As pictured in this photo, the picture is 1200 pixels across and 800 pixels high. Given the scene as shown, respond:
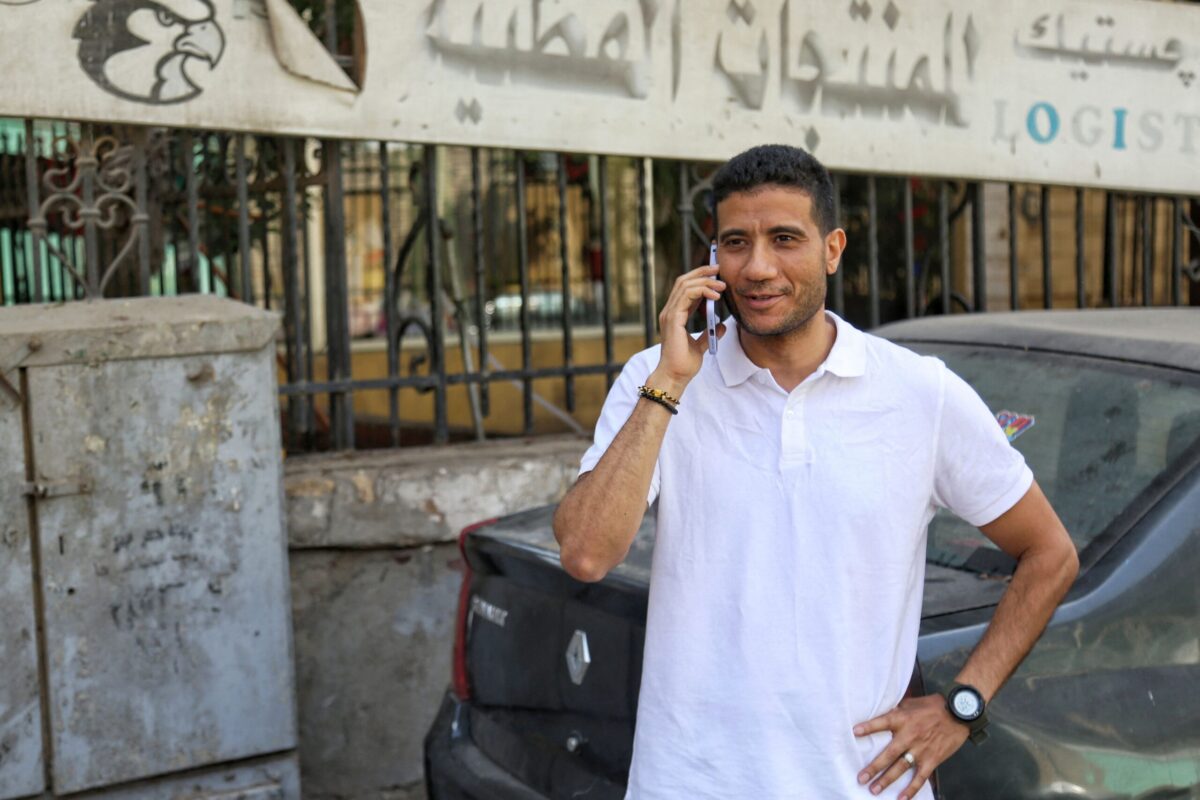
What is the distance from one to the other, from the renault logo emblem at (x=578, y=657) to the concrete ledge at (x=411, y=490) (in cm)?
178

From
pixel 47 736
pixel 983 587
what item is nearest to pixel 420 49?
pixel 47 736

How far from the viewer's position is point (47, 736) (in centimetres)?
346

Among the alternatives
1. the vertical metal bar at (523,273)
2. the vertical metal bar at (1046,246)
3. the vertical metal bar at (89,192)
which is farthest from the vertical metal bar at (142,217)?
the vertical metal bar at (1046,246)

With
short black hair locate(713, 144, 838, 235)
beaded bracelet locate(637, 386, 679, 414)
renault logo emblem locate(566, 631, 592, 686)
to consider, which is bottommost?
renault logo emblem locate(566, 631, 592, 686)

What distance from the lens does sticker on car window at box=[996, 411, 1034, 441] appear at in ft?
9.96

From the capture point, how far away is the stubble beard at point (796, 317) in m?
2.15

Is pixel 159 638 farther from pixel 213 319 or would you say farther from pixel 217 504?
pixel 213 319

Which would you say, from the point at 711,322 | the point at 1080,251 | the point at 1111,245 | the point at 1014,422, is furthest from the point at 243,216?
the point at 1111,245

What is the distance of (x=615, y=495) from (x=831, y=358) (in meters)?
0.40

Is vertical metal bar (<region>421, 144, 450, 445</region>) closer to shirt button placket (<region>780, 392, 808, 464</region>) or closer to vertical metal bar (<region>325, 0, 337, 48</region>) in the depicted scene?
vertical metal bar (<region>325, 0, 337, 48</region>)

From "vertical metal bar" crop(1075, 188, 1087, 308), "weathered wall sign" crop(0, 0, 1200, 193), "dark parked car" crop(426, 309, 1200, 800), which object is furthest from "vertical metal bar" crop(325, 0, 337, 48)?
"vertical metal bar" crop(1075, 188, 1087, 308)

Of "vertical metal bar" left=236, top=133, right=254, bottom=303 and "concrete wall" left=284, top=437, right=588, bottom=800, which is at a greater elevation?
"vertical metal bar" left=236, top=133, right=254, bottom=303

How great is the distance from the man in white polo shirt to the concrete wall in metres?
2.32

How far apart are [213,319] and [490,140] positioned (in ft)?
4.51
